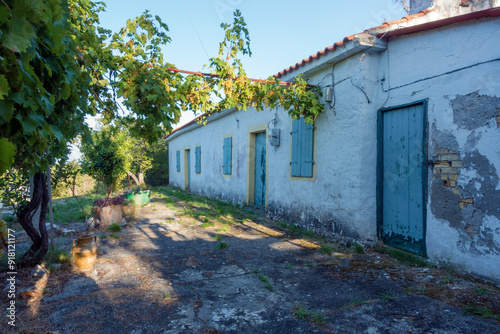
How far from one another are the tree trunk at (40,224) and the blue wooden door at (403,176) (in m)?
5.02

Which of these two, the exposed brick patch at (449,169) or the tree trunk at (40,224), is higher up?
the exposed brick patch at (449,169)

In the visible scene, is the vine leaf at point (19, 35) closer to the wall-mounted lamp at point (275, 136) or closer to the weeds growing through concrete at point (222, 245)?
the weeds growing through concrete at point (222, 245)

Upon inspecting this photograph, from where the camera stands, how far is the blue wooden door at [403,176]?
4.09m

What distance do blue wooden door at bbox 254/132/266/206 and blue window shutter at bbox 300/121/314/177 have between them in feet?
7.09

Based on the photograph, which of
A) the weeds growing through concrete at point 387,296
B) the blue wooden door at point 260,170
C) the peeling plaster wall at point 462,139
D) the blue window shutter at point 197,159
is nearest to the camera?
the weeds growing through concrete at point 387,296

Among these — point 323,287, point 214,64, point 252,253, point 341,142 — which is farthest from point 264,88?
point 323,287

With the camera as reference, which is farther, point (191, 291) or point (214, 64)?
point (214, 64)

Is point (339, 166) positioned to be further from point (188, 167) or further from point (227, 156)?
point (188, 167)

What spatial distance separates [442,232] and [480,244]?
17.1 inches

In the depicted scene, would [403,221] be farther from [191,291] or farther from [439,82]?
[191,291]

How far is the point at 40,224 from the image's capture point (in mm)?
3982

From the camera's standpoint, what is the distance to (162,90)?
3.74 meters

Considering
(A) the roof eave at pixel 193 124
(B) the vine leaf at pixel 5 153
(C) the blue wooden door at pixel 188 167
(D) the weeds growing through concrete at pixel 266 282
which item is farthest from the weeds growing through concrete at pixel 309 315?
(C) the blue wooden door at pixel 188 167

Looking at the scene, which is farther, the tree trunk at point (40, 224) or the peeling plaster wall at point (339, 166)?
the peeling plaster wall at point (339, 166)
